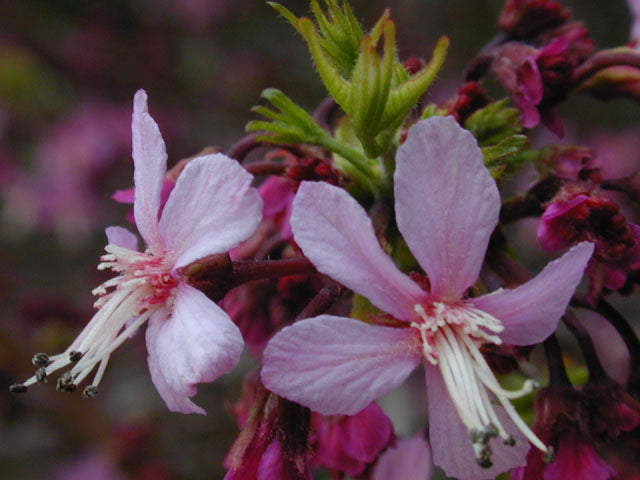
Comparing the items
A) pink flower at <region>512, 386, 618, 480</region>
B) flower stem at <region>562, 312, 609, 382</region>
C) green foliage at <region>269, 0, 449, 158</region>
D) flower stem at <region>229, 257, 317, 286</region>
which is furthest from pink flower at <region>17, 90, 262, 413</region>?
flower stem at <region>562, 312, 609, 382</region>

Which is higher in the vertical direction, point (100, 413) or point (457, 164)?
point (457, 164)

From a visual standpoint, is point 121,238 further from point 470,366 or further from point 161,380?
point 470,366

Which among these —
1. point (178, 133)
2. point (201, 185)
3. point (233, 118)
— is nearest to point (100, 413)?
point (178, 133)

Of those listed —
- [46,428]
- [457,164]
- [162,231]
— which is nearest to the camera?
[457,164]

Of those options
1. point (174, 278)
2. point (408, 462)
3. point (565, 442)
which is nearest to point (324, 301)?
point (174, 278)

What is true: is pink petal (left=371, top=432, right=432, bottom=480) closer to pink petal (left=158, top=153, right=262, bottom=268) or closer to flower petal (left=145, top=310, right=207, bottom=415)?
flower petal (left=145, top=310, right=207, bottom=415)

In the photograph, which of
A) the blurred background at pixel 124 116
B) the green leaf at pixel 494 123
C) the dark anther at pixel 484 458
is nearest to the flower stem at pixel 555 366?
the dark anther at pixel 484 458

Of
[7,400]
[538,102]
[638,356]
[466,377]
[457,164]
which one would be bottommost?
[7,400]

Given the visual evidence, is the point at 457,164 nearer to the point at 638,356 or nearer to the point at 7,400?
the point at 638,356
